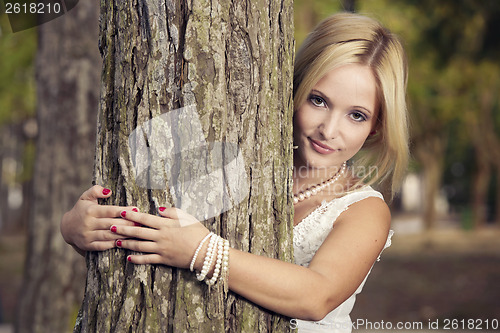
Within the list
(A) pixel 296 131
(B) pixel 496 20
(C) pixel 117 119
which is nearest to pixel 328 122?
(A) pixel 296 131

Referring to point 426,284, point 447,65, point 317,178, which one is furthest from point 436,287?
point 317,178

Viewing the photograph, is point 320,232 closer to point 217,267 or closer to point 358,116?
point 358,116

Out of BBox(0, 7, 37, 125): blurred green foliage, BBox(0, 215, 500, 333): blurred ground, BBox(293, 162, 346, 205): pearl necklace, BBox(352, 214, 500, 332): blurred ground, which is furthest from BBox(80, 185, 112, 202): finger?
BBox(0, 7, 37, 125): blurred green foliage

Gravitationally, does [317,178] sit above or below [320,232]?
above

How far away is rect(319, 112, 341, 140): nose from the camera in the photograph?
93.4 inches

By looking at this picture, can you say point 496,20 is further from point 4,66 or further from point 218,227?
point 4,66

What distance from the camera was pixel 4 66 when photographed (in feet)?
42.0

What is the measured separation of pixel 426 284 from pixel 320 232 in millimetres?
11438

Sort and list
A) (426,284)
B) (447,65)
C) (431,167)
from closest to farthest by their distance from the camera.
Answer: (447,65)
(426,284)
(431,167)

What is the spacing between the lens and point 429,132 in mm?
23172

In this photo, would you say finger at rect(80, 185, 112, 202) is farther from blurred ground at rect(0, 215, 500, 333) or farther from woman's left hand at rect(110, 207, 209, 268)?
blurred ground at rect(0, 215, 500, 333)

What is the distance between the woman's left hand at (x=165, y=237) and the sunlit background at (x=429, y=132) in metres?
1.52

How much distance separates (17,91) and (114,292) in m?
14.3

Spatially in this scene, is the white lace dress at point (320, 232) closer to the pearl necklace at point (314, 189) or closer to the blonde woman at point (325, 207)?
the blonde woman at point (325, 207)
